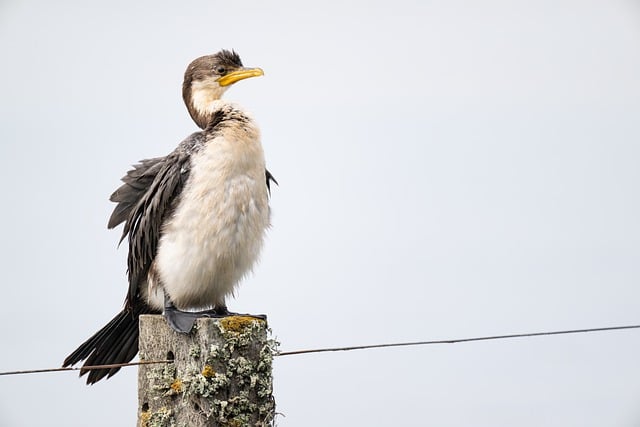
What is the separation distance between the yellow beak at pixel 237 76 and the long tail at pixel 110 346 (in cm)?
118

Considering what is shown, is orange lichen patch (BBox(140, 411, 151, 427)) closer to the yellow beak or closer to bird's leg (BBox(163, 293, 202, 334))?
bird's leg (BBox(163, 293, 202, 334))

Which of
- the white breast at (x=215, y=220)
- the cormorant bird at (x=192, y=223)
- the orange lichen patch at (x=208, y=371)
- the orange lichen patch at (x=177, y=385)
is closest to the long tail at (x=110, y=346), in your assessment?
the cormorant bird at (x=192, y=223)

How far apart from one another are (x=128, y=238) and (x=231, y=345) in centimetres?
122

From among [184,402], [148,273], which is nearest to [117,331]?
[148,273]

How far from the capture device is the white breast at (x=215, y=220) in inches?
143

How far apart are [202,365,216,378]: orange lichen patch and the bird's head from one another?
1.50 meters

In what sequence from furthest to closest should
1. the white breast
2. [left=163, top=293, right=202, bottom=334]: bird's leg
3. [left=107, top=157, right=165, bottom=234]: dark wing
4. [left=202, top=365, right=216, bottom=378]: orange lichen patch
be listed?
[left=107, top=157, right=165, bottom=234]: dark wing, the white breast, [left=163, top=293, right=202, bottom=334]: bird's leg, [left=202, top=365, right=216, bottom=378]: orange lichen patch

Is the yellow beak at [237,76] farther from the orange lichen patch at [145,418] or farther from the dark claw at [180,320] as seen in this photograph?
the orange lichen patch at [145,418]

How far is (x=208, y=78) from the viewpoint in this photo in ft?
13.3

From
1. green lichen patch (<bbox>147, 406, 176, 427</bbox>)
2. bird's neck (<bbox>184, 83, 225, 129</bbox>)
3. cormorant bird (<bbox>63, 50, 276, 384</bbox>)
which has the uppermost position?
bird's neck (<bbox>184, 83, 225, 129</bbox>)

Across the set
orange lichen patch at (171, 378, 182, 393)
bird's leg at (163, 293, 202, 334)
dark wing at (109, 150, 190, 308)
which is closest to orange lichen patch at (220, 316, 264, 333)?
bird's leg at (163, 293, 202, 334)

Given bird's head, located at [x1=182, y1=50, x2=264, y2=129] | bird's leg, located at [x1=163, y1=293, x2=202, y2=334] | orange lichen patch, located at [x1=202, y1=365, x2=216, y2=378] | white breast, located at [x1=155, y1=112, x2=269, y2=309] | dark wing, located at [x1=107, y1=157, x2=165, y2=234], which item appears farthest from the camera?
bird's head, located at [x1=182, y1=50, x2=264, y2=129]

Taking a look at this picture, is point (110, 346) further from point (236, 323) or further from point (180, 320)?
point (236, 323)

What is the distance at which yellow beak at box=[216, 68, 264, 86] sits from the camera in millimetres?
4051
